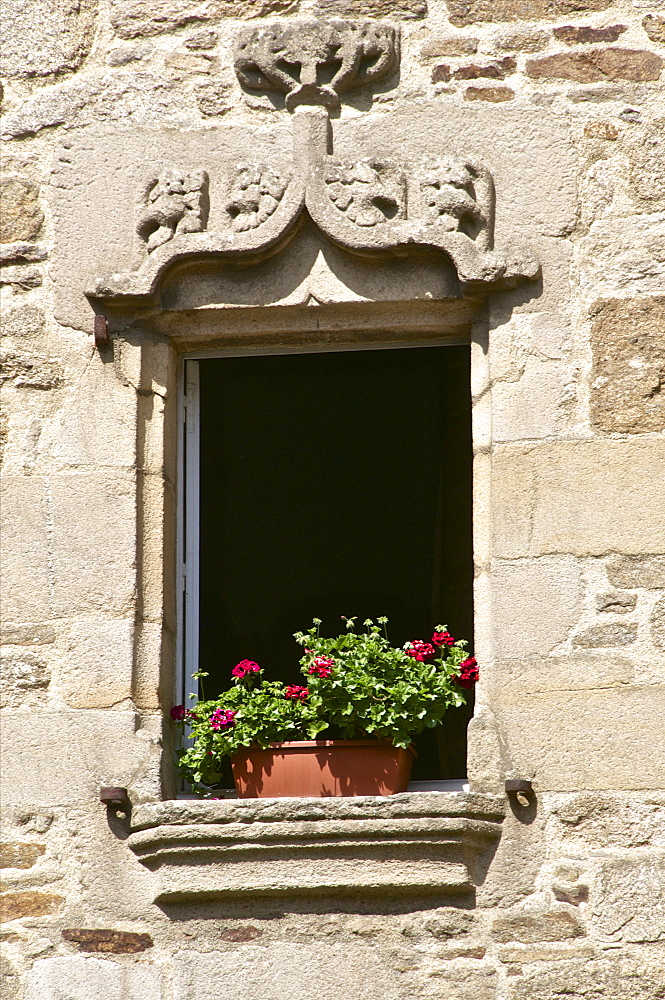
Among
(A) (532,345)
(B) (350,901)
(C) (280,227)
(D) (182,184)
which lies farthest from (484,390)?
(B) (350,901)

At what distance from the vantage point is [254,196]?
14.0 ft

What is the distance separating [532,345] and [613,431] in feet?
1.19

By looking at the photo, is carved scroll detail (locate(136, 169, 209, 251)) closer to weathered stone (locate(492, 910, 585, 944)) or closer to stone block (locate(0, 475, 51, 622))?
stone block (locate(0, 475, 51, 622))

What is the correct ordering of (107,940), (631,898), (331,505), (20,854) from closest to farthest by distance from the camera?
(631,898) → (107,940) → (20,854) → (331,505)

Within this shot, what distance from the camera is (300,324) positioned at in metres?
4.32

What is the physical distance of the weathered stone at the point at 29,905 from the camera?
3838mm

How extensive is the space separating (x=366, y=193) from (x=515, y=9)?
2.62 feet

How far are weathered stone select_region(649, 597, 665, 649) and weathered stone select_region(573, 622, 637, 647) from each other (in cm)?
5

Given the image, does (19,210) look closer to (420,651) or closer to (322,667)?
(322,667)

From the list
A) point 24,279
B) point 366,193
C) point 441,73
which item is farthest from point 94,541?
point 441,73

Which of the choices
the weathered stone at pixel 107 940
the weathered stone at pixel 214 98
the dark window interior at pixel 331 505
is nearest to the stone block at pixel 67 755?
the weathered stone at pixel 107 940

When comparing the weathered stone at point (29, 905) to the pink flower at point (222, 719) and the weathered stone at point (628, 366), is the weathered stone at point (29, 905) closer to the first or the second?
the pink flower at point (222, 719)

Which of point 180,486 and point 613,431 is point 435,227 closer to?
point 613,431

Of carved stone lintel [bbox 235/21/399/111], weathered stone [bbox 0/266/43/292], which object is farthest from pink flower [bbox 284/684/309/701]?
carved stone lintel [bbox 235/21/399/111]
